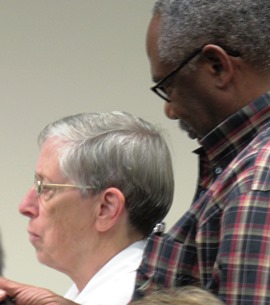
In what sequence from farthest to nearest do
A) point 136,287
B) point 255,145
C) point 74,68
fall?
point 74,68, point 136,287, point 255,145

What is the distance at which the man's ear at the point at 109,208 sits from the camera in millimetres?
2139

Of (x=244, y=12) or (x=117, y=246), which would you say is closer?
(x=244, y=12)

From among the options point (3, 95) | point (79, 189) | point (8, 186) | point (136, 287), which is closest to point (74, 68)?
point (3, 95)

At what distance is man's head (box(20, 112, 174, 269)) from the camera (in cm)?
214

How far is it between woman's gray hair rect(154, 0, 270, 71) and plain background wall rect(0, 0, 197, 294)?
6.36ft

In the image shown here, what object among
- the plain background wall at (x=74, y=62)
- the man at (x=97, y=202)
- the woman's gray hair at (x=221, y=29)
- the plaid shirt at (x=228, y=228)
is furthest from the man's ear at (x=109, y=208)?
the plain background wall at (x=74, y=62)

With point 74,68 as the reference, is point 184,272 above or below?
below

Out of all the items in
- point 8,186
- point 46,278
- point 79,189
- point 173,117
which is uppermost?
point 173,117

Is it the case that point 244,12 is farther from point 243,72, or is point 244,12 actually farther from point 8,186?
point 8,186

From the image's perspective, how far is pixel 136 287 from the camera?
1.92 meters

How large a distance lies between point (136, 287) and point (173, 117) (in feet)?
1.11

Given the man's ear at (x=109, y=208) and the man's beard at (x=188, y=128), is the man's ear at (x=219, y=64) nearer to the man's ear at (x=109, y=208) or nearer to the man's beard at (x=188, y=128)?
the man's beard at (x=188, y=128)

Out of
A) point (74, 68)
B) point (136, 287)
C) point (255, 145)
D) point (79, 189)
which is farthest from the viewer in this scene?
point (74, 68)

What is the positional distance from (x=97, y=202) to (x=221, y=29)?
52 cm
